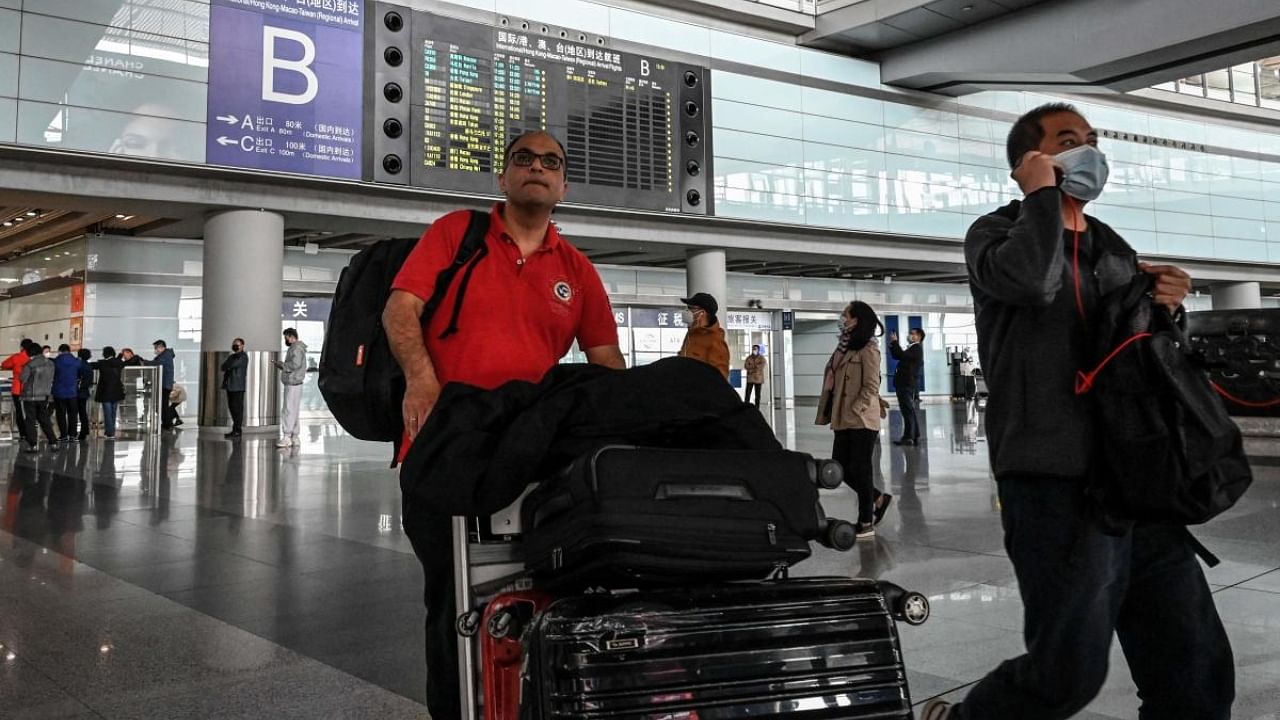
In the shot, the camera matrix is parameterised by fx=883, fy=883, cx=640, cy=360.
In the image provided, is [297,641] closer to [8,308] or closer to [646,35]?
[646,35]

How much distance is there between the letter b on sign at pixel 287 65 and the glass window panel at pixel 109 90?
1.02 meters

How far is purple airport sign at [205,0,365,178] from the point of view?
14.5 meters

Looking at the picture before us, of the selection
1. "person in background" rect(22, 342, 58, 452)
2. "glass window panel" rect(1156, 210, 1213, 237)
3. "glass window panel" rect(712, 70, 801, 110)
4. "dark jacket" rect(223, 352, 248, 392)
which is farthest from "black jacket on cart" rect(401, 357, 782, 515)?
"glass window panel" rect(1156, 210, 1213, 237)

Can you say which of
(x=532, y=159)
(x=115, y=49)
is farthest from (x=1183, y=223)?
(x=532, y=159)

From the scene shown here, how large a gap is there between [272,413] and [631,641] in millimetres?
17217

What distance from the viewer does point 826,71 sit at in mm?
21219

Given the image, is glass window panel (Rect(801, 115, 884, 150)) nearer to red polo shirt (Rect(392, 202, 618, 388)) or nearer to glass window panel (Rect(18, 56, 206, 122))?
glass window panel (Rect(18, 56, 206, 122))

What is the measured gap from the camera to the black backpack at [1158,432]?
1599 mm

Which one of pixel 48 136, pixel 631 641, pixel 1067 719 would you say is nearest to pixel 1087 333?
pixel 1067 719

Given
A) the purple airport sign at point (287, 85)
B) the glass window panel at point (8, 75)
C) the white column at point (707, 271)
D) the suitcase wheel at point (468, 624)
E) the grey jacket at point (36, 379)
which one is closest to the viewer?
the suitcase wheel at point (468, 624)

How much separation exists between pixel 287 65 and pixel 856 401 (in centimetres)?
1271

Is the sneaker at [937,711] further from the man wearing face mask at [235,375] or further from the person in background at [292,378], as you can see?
the man wearing face mask at [235,375]

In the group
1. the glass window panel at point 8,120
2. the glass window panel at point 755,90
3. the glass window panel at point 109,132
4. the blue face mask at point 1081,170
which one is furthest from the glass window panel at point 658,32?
the blue face mask at point 1081,170

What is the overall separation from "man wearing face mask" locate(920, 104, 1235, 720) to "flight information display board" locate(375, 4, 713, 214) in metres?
14.3
